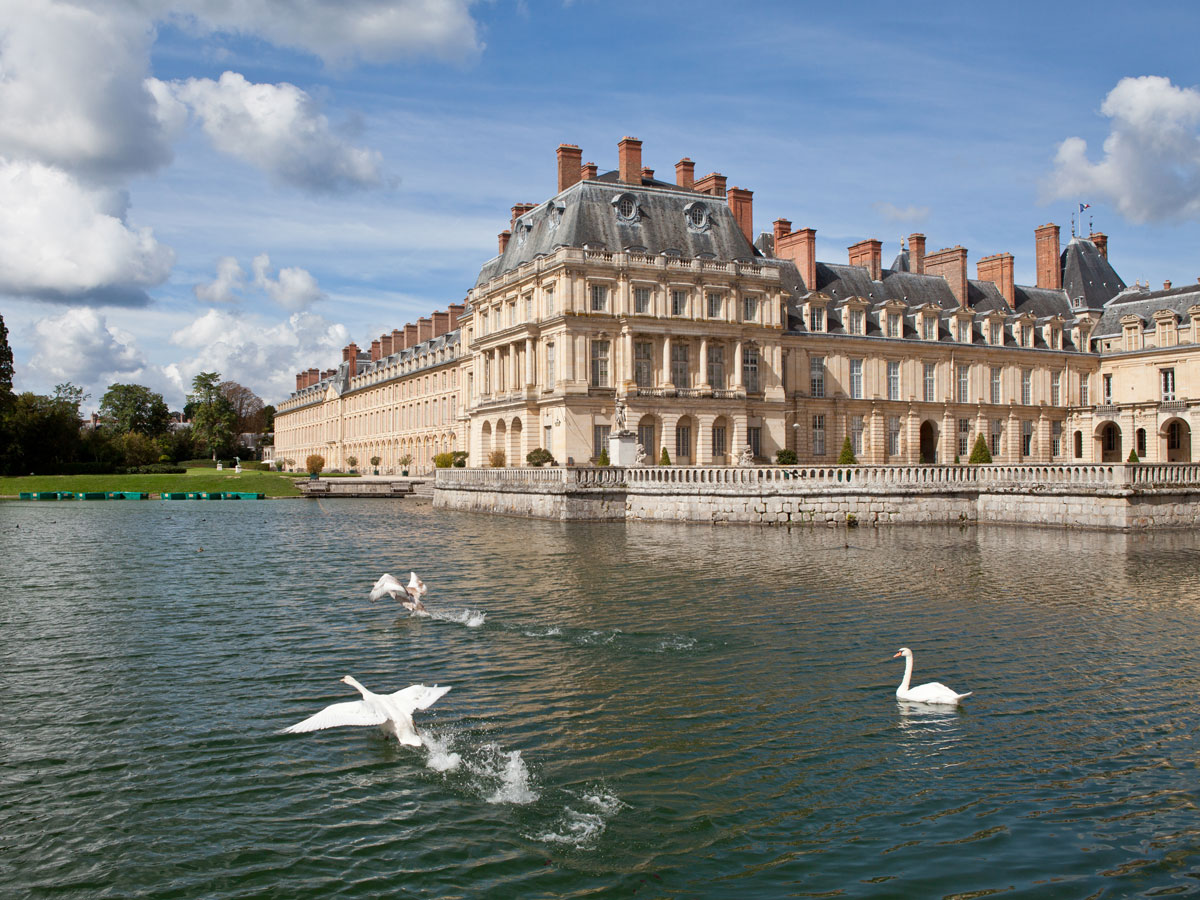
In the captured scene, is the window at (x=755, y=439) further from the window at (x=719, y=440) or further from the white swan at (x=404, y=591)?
the white swan at (x=404, y=591)

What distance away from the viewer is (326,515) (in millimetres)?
45156

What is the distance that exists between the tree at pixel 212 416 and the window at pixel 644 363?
80.6 meters

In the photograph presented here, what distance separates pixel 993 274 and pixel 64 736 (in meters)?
64.3

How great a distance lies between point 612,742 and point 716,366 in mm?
43618

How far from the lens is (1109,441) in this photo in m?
63.3

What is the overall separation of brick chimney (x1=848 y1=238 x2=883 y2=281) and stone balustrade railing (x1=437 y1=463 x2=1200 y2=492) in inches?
1114

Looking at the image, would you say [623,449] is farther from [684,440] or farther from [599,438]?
[684,440]

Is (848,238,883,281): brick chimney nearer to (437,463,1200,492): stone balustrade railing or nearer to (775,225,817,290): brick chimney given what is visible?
(775,225,817,290): brick chimney

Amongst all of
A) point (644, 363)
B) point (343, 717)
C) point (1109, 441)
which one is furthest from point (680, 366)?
point (343, 717)

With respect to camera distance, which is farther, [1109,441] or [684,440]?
[1109,441]

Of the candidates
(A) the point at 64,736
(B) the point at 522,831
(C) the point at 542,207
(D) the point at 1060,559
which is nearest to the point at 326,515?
(C) the point at 542,207

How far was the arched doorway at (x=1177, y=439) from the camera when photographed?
56562 mm

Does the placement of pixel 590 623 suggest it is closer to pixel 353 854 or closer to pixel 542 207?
pixel 353 854

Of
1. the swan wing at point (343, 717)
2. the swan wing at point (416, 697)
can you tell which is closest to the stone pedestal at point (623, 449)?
the swan wing at point (416, 697)
